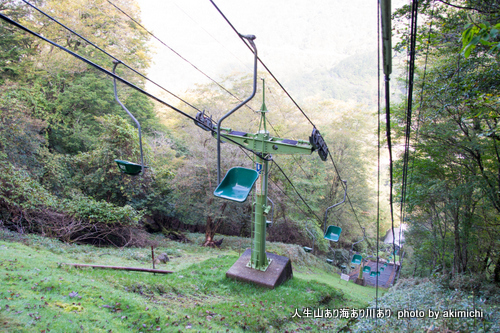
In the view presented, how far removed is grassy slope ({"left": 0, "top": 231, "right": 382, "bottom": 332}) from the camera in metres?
3.85

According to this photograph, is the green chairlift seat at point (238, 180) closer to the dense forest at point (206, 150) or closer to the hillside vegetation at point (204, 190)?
the hillside vegetation at point (204, 190)

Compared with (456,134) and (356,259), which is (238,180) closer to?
(456,134)

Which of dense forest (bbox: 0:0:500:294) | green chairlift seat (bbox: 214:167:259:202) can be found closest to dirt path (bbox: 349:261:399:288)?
dense forest (bbox: 0:0:500:294)

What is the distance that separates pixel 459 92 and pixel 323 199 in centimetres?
1686

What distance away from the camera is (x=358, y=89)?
172 ft

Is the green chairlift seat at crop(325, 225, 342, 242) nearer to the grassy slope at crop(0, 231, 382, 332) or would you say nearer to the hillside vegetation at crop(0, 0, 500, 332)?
the hillside vegetation at crop(0, 0, 500, 332)

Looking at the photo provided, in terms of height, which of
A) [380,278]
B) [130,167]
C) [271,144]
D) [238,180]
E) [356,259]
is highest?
[271,144]

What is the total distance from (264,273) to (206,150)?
803 centimetres

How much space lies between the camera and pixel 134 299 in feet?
16.0

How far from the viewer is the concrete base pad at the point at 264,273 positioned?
7.66 meters

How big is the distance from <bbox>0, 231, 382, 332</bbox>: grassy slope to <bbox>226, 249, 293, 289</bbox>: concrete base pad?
186mm

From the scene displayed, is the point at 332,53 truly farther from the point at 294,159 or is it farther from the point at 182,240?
the point at 182,240

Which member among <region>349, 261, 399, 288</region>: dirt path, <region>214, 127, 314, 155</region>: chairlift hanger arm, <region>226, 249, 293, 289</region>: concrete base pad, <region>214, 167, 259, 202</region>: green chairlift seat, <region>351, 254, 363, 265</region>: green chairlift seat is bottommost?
<region>349, 261, 399, 288</region>: dirt path

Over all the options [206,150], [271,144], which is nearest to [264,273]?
[271,144]
